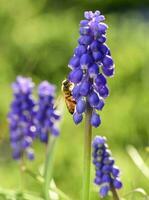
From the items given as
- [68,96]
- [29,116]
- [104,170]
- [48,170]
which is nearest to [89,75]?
[68,96]

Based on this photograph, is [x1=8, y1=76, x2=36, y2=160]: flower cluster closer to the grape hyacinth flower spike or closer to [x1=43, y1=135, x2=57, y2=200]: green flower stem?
[x1=43, y1=135, x2=57, y2=200]: green flower stem

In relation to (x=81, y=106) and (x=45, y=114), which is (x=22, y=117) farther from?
(x=81, y=106)

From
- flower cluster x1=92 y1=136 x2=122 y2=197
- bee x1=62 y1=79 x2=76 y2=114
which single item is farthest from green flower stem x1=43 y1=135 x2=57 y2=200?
bee x1=62 y1=79 x2=76 y2=114

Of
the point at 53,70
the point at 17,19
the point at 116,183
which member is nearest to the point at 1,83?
the point at 53,70

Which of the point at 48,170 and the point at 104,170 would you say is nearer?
the point at 104,170

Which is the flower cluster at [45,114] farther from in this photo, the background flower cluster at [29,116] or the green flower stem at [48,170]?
the green flower stem at [48,170]

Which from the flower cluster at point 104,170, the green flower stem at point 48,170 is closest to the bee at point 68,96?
the flower cluster at point 104,170

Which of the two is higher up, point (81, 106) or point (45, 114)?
point (45, 114)
